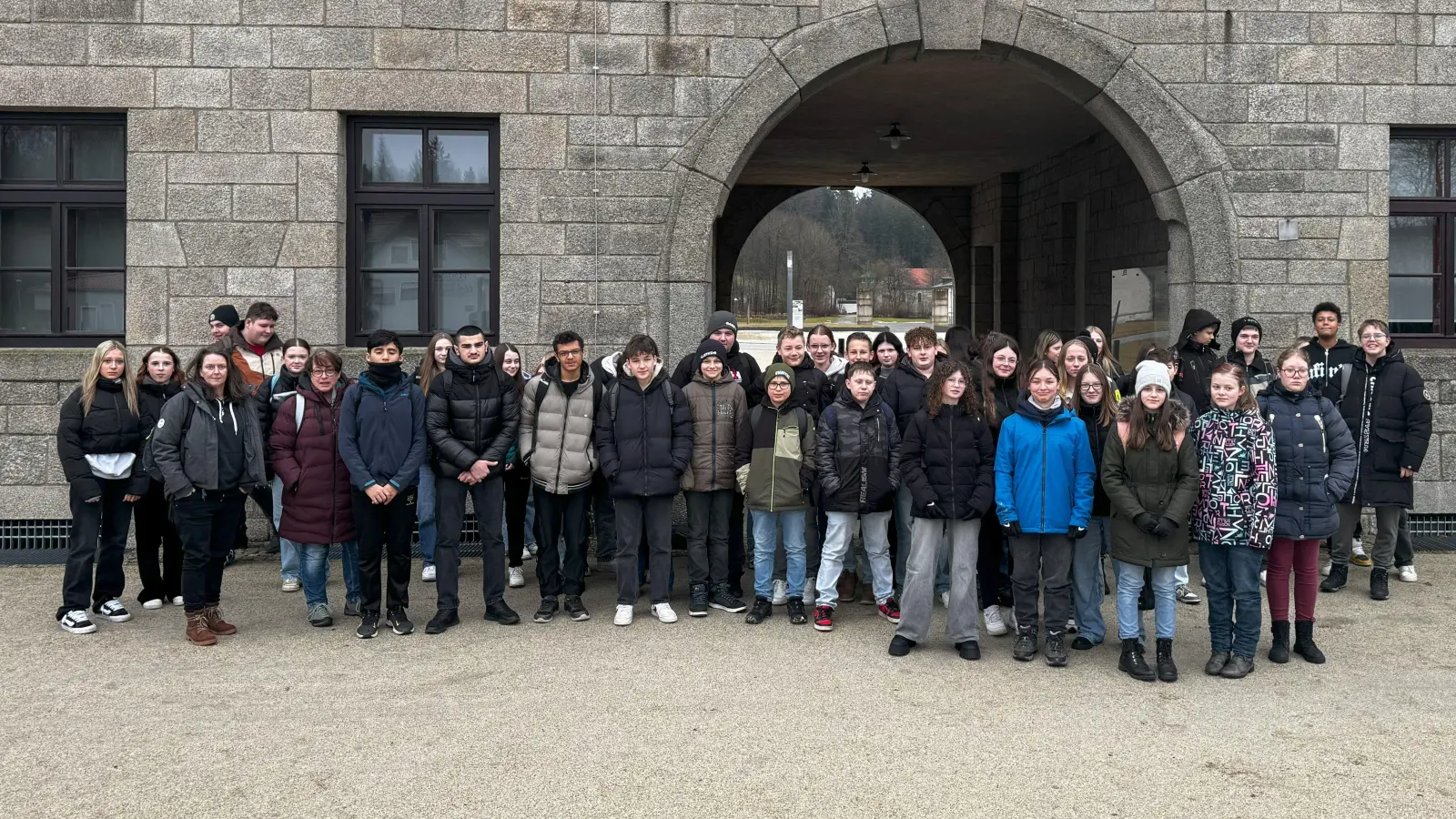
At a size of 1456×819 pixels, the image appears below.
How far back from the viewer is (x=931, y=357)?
7.03 m

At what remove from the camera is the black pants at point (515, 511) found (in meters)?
7.72

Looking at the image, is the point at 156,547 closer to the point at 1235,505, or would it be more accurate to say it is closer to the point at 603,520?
the point at 603,520

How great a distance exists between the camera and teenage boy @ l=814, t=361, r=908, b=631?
21.7ft

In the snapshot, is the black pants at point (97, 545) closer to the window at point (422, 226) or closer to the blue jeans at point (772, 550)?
the window at point (422, 226)

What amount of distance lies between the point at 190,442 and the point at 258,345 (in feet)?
4.61

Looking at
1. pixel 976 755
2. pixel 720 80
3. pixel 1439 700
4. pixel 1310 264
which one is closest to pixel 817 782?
pixel 976 755

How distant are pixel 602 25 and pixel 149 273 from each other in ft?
11.6

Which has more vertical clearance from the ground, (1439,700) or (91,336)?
(91,336)

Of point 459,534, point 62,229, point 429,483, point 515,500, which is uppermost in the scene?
point 62,229

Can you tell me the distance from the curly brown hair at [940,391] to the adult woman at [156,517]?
4028 mm

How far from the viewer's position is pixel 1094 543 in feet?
20.4

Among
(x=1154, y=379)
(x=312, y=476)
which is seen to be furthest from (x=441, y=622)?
(x=1154, y=379)

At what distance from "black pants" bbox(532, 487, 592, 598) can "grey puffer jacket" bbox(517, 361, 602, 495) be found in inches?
4.1

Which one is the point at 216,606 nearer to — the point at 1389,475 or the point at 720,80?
the point at 720,80
